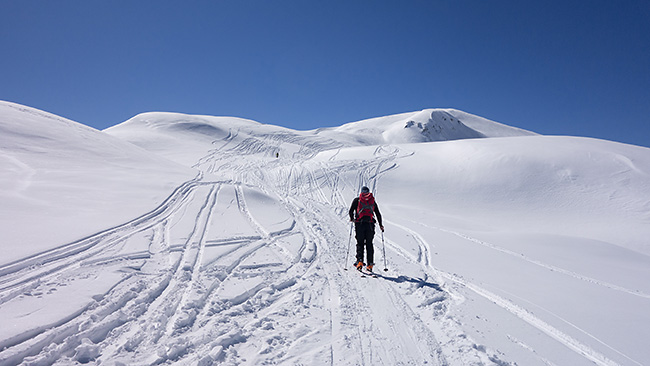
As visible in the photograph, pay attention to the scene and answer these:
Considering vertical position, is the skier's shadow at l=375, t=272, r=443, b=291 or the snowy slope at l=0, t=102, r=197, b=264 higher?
the snowy slope at l=0, t=102, r=197, b=264

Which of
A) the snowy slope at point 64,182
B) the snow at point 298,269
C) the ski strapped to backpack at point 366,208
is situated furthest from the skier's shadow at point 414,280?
the snowy slope at point 64,182

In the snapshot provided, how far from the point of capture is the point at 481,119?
137 m

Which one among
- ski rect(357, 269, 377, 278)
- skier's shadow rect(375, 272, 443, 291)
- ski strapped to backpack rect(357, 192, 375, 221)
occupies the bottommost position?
skier's shadow rect(375, 272, 443, 291)

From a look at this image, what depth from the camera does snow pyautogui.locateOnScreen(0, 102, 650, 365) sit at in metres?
3.53

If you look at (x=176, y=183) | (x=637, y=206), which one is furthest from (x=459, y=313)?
(x=637, y=206)

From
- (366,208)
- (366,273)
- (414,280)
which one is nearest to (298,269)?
(366,273)

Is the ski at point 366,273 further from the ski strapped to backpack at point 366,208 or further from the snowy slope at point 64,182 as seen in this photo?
the snowy slope at point 64,182

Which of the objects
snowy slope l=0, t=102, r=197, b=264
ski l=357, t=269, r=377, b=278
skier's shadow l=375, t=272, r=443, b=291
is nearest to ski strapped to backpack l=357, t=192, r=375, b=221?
ski l=357, t=269, r=377, b=278

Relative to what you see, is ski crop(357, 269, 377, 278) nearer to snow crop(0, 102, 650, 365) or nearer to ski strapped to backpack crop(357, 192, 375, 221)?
snow crop(0, 102, 650, 365)

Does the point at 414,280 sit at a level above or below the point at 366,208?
below

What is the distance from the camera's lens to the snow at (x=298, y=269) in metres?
3.53

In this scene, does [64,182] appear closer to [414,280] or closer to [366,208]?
[366,208]

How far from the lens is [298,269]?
6051 mm

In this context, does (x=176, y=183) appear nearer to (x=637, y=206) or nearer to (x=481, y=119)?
(x=637, y=206)
